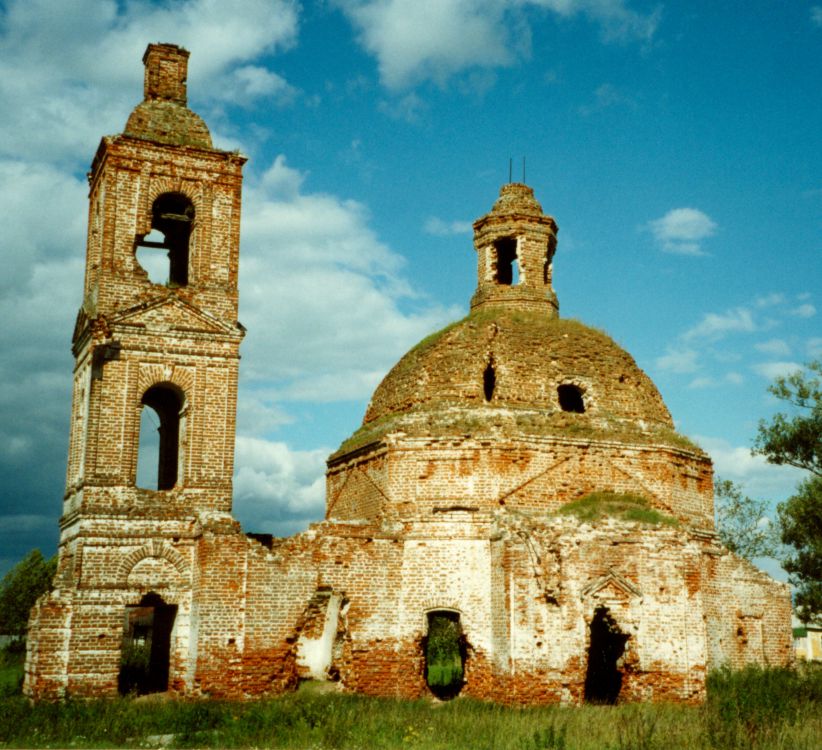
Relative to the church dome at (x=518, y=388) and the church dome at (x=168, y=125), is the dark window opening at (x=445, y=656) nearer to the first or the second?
the church dome at (x=518, y=388)

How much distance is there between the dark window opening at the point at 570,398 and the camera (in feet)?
62.0

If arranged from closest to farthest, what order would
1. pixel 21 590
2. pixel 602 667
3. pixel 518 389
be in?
pixel 518 389
pixel 602 667
pixel 21 590

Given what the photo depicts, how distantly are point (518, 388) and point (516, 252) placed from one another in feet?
15.2

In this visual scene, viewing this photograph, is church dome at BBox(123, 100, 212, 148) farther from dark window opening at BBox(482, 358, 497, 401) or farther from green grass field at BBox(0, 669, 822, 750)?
green grass field at BBox(0, 669, 822, 750)

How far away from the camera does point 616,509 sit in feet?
54.5

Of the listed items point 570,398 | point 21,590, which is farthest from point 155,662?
point 21,590

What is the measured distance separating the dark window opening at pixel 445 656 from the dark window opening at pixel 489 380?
4.29 m

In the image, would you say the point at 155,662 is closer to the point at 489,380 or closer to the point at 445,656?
the point at 489,380

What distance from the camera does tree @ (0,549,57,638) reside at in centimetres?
3719

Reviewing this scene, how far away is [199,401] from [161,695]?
4.82 metres

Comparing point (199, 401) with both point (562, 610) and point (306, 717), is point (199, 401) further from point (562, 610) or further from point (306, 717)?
point (562, 610)

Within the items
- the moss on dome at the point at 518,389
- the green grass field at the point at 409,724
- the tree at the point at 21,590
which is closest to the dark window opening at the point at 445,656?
the green grass field at the point at 409,724

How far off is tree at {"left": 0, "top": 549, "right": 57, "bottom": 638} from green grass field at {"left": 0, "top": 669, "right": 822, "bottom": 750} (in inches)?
947

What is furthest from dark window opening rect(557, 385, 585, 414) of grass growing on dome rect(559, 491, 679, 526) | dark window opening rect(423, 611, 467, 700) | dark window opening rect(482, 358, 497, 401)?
dark window opening rect(423, 611, 467, 700)
